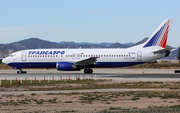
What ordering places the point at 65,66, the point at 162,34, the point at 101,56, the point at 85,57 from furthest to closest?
the point at 162,34 → the point at 85,57 → the point at 101,56 → the point at 65,66

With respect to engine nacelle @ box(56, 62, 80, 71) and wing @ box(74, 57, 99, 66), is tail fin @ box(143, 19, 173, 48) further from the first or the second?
engine nacelle @ box(56, 62, 80, 71)

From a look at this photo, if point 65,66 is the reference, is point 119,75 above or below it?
below

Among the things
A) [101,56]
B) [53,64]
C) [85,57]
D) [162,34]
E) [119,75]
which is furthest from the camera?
[162,34]

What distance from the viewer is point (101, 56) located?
42969 mm

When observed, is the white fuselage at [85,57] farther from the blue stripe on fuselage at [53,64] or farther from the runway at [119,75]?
the runway at [119,75]

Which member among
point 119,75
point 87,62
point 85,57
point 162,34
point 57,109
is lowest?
point 57,109

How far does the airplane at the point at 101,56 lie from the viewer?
140ft

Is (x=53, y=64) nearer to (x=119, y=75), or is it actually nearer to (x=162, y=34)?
(x=119, y=75)

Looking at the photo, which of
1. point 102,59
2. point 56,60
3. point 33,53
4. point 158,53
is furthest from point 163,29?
point 33,53

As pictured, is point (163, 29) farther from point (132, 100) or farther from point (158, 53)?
point (132, 100)

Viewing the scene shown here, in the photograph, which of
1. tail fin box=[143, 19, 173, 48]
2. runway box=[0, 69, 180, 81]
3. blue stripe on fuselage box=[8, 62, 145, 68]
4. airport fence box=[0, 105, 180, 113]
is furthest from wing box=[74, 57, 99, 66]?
airport fence box=[0, 105, 180, 113]

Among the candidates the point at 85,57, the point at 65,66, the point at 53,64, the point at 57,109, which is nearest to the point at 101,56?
the point at 85,57

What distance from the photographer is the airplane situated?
140ft

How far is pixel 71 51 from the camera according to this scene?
4394 cm
